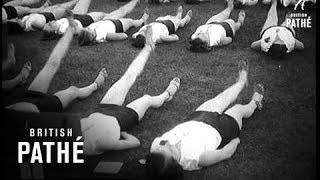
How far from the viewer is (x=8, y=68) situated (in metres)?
1.24

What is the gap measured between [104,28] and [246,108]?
0.58 m

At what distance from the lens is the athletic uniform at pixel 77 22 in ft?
4.60

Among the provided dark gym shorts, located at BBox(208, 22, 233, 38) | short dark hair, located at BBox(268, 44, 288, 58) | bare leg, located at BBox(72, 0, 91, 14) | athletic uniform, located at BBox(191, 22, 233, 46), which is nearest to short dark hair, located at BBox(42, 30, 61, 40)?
bare leg, located at BBox(72, 0, 91, 14)

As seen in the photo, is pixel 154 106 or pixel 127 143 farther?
pixel 154 106

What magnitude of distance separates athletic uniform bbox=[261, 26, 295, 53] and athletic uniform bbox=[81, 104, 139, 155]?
49 centimetres

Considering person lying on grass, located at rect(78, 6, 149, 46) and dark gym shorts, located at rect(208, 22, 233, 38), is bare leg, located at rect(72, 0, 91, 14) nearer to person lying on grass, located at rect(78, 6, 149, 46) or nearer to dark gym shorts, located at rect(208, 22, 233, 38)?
person lying on grass, located at rect(78, 6, 149, 46)

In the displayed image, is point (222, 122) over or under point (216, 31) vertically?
under

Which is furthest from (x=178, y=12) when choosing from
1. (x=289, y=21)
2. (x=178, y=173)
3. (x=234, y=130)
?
(x=178, y=173)

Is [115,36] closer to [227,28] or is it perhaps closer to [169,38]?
[169,38]

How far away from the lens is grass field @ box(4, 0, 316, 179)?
44.2 inches

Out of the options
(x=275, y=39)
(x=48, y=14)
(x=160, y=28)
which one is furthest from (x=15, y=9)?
(x=275, y=39)

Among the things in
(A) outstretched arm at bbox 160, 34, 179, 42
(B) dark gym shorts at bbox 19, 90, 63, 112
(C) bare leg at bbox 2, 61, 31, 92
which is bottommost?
(B) dark gym shorts at bbox 19, 90, 63, 112

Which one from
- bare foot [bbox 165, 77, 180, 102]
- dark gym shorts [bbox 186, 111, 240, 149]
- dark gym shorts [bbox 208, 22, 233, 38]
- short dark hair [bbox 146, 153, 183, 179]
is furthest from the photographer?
dark gym shorts [bbox 208, 22, 233, 38]

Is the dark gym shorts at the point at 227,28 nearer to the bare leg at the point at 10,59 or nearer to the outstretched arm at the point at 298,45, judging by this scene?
the outstretched arm at the point at 298,45
